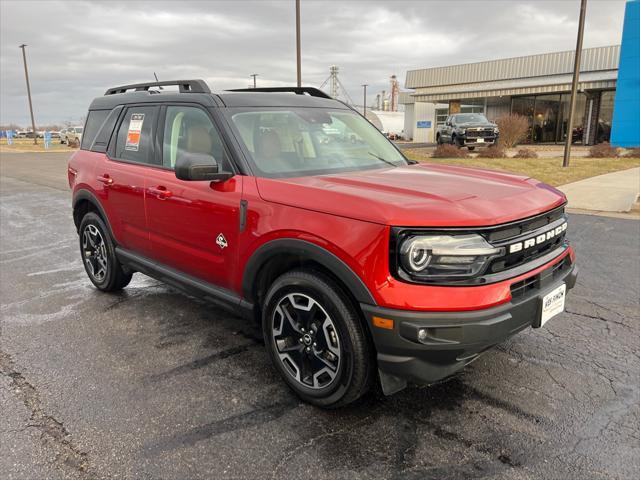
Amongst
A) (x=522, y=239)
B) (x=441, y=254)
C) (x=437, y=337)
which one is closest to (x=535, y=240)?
(x=522, y=239)

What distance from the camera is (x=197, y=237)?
11.4 feet

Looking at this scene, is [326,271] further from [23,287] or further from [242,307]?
[23,287]

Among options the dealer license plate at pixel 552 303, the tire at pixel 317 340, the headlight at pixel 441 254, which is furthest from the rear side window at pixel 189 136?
the dealer license plate at pixel 552 303

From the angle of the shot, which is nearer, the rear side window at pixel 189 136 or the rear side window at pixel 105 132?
the rear side window at pixel 189 136

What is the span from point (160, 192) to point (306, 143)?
1.16m

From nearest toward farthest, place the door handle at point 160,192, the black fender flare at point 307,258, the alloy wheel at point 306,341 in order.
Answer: the black fender flare at point 307,258 → the alloy wheel at point 306,341 → the door handle at point 160,192

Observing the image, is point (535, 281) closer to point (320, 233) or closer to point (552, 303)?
point (552, 303)

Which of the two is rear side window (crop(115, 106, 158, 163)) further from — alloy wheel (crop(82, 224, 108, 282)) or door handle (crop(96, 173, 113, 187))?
alloy wheel (crop(82, 224, 108, 282))

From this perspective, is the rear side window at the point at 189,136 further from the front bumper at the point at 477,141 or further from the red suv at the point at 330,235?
the front bumper at the point at 477,141

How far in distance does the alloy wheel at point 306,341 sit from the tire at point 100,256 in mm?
2377

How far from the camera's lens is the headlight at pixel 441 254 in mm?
2381

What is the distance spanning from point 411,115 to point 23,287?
163 feet

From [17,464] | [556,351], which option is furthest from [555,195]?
[17,464]

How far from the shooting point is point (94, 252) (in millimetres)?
5020
